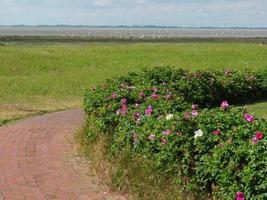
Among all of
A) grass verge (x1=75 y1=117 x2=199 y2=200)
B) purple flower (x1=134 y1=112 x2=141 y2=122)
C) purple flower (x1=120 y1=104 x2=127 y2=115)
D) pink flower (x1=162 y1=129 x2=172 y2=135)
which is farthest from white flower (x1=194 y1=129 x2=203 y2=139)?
purple flower (x1=120 y1=104 x2=127 y2=115)

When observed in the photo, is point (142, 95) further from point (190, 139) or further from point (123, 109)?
point (190, 139)

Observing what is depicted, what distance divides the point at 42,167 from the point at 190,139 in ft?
10.3

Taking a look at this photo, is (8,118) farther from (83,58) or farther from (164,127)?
(83,58)

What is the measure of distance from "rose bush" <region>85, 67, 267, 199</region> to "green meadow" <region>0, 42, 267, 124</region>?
5444 millimetres

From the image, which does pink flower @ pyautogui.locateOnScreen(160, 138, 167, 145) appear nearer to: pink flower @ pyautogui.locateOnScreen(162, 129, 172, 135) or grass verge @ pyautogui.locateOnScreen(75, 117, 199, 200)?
pink flower @ pyautogui.locateOnScreen(162, 129, 172, 135)

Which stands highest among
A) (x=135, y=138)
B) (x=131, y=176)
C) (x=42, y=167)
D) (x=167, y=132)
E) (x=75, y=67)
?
(x=167, y=132)

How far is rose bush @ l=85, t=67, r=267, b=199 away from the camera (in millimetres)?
5434

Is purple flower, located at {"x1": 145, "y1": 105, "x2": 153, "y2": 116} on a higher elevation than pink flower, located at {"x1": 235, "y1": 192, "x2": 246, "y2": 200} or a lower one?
higher

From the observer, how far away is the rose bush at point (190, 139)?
5.43 metres

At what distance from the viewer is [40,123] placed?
1355 centimetres

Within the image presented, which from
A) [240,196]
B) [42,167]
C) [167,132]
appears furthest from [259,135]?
[42,167]

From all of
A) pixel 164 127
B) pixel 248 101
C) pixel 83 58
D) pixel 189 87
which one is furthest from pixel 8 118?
pixel 83 58

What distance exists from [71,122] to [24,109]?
3.41 metres

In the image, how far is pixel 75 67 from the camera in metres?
→ 32.0
